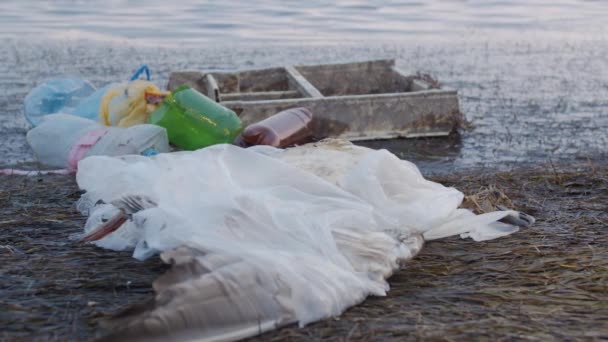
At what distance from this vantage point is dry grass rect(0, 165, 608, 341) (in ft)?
11.5

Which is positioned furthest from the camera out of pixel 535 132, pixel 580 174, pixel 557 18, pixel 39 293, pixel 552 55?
pixel 557 18

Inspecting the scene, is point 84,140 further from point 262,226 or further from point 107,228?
point 262,226

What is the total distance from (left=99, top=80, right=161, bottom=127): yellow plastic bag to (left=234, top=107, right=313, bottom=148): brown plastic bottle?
135cm

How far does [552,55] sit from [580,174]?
9.96 metres

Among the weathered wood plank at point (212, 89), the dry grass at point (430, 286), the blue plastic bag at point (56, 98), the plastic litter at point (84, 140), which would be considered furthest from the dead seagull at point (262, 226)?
the blue plastic bag at point (56, 98)

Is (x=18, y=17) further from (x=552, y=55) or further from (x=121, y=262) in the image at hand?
(x=121, y=262)

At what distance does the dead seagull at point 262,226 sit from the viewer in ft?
11.2

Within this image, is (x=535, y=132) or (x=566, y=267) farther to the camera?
(x=535, y=132)

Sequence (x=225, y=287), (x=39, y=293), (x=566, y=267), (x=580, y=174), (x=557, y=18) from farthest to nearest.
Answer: (x=557, y=18) < (x=580, y=174) < (x=566, y=267) < (x=39, y=293) < (x=225, y=287)

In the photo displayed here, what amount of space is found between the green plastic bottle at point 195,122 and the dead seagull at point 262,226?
6.55 feet

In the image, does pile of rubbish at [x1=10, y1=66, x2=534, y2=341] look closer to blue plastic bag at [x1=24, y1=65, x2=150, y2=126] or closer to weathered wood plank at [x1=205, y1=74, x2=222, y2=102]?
weathered wood plank at [x1=205, y1=74, x2=222, y2=102]

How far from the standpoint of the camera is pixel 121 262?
436cm

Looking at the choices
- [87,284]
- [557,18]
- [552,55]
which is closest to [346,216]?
[87,284]

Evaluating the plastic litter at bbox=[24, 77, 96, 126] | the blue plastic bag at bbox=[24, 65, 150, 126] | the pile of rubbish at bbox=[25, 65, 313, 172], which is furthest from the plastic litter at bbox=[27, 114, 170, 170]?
the plastic litter at bbox=[24, 77, 96, 126]
